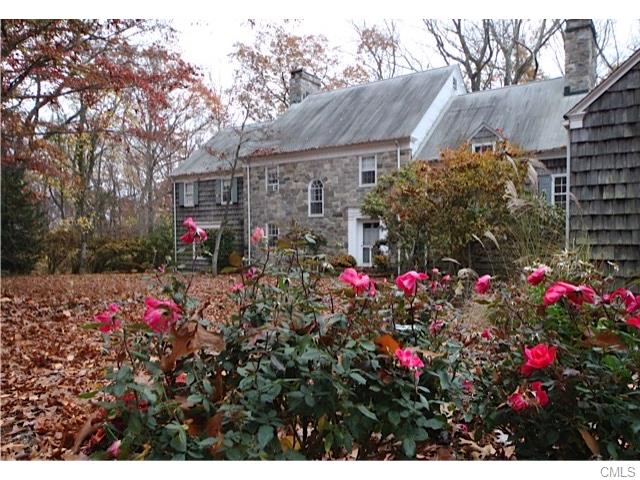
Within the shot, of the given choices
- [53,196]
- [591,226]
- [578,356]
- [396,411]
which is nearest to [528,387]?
[578,356]

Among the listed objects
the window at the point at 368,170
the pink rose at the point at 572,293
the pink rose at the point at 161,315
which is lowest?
the pink rose at the point at 161,315

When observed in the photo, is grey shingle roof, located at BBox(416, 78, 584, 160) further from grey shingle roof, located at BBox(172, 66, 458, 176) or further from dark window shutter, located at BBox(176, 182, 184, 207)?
dark window shutter, located at BBox(176, 182, 184, 207)

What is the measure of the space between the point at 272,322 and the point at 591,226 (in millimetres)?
2272

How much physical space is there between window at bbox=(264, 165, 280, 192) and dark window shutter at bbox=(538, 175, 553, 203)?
1.61 m

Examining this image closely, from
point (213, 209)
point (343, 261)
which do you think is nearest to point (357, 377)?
point (343, 261)

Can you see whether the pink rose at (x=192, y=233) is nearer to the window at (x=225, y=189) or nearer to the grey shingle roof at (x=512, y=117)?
the window at (x=225, y=189)

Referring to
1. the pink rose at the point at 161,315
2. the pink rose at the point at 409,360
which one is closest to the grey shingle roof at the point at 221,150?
the pink rose at the point at 161,315

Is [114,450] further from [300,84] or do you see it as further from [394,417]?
[300,84]

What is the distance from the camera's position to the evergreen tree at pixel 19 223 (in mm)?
1770

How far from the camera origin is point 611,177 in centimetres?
268

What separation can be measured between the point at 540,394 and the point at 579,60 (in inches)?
104

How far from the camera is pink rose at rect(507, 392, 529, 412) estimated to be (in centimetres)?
103

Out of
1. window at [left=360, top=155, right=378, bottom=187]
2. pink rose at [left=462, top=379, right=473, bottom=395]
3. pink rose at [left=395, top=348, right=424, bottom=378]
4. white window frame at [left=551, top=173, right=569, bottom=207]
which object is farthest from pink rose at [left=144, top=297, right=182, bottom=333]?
white window frame at [left=551, top=173, right=569, bottom=207]

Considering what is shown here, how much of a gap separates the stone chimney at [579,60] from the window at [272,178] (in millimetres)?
1697
